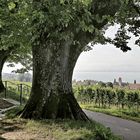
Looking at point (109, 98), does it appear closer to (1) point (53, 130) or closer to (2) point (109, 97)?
(2) point (109, 97)

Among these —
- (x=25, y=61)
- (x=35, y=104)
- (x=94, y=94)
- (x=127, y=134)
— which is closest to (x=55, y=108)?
(x=35, y=104)

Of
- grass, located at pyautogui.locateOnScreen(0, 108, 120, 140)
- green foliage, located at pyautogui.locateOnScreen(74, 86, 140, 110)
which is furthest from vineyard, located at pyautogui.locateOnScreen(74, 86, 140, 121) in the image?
grass, located at pyautogui.locateOnScreen(0, 108, 120, 140)

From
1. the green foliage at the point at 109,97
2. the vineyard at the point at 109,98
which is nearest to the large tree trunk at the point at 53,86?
the vineyard at the point at 109,98

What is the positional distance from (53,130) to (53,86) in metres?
3.10

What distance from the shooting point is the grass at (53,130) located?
10.9 meters

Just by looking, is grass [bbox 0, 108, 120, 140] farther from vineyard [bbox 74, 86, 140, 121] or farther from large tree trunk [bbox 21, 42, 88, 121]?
vineyard [bbox 74, 86, 140, 121]

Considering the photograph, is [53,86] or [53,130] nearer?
[53,130]

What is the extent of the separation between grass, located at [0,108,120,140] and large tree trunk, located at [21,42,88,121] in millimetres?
852

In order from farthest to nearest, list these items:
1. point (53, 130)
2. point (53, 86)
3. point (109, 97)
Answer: point (109, 97) → point (53, 86) → point (53, 130)

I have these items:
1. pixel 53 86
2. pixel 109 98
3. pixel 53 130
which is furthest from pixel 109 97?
pixel 53 130

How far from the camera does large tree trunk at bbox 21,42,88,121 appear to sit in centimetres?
1420

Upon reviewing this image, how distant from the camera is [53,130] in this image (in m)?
11.7

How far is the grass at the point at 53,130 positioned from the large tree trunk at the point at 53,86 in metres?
0.85

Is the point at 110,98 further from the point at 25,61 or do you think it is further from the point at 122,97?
the point at 25,61
